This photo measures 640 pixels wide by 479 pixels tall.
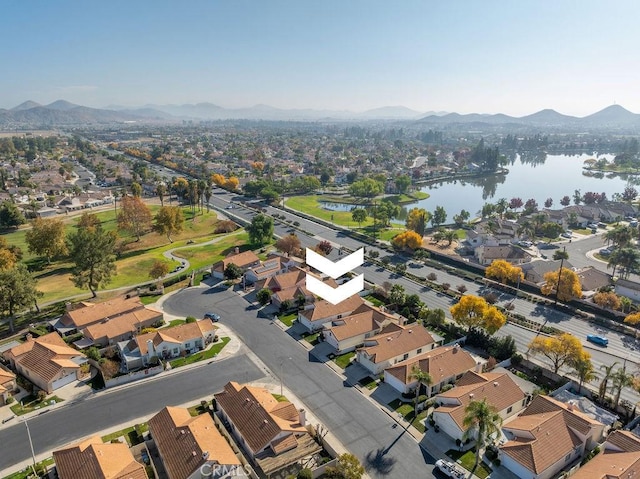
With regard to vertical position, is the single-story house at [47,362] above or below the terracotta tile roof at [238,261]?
below

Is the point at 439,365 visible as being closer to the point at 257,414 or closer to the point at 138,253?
the point at 257,414

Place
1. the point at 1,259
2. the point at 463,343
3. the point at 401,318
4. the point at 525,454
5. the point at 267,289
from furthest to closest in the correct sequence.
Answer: the point at 1,259
the point at 267,289
the point at 401,318
the point at 463,343
the point at 525,454

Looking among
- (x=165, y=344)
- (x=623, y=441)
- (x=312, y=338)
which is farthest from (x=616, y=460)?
(x=165, y=344)

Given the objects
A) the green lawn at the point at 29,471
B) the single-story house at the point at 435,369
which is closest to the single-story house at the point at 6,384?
the green lawn at the point at 29,471

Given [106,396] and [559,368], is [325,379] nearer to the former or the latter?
[106,396]

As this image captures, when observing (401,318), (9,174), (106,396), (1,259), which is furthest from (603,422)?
(9,174)
